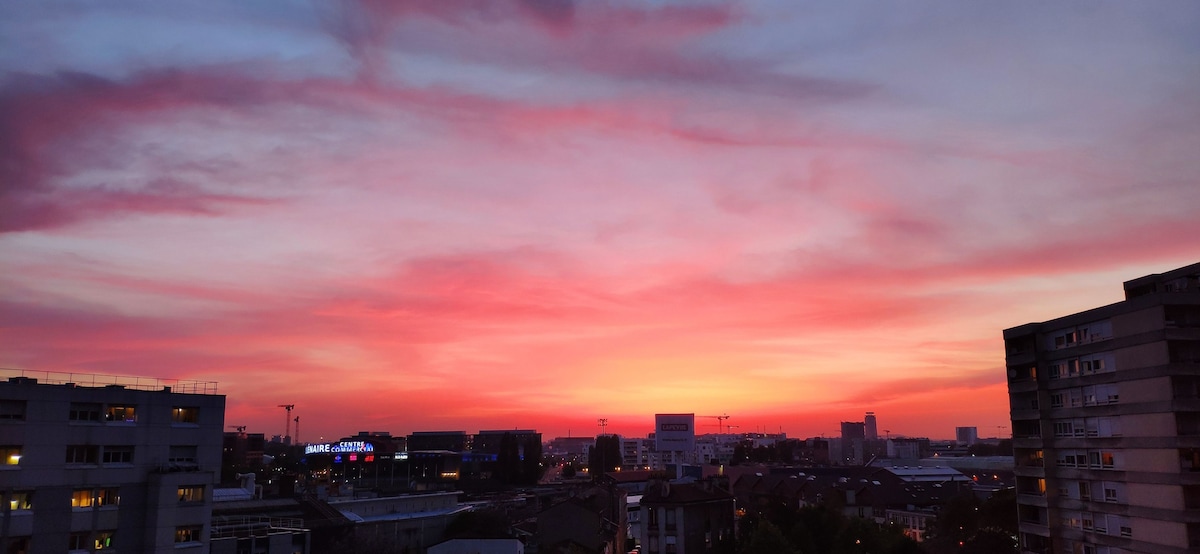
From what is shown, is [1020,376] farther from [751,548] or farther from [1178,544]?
[751,548]

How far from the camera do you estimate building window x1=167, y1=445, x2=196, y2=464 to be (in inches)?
2100

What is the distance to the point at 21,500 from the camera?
46.1 metres

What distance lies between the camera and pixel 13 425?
46.3 metres

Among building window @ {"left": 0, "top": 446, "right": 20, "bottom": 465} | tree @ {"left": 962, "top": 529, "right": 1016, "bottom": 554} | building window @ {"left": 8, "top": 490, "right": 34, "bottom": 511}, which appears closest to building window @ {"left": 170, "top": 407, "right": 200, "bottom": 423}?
building window @ {"left": 0, "top": 446, "right": 20, "bottom": 465}

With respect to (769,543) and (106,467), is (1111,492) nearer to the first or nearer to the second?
(769,543)

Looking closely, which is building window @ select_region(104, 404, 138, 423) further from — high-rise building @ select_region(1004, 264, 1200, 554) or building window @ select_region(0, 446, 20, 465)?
high-rise building @ select_region(1004, 264, 1200, 554)

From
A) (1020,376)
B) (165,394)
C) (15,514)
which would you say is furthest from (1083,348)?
(15,514)

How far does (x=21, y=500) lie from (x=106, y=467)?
15.0 feet

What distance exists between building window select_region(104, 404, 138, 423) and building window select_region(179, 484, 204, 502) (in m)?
5.67

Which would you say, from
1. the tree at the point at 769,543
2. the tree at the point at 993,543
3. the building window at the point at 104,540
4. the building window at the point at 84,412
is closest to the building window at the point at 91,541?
the building window at the point at 104,540

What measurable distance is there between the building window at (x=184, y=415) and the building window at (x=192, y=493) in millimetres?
4533

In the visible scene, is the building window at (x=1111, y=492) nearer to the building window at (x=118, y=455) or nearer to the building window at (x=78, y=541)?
the building window at (x=118, y=455)

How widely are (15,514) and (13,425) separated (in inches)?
201

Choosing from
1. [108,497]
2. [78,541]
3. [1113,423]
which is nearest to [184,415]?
[108,497]
